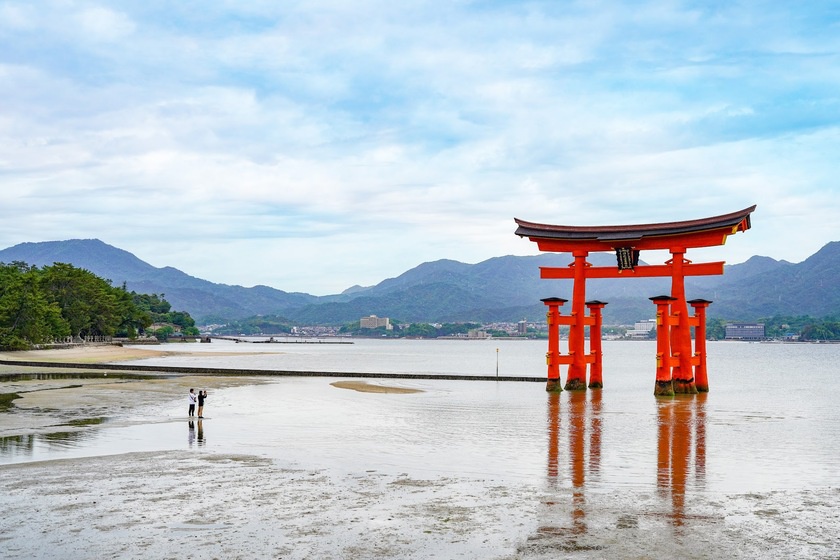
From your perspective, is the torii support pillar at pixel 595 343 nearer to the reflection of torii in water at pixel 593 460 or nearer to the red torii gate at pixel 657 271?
the red torii gate at pixel 657 271

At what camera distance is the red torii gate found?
38.9 m

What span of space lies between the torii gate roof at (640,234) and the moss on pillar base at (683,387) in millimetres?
7612

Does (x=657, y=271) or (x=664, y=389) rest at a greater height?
(x=657, y=271)

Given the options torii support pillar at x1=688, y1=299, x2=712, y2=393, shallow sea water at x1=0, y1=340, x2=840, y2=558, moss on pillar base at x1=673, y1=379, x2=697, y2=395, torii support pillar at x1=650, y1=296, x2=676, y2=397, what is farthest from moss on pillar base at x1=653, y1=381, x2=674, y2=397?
torii support pillar at x1=688, y1=299, x2=712, y2=393

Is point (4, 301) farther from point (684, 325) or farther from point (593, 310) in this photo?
point (684, 325)

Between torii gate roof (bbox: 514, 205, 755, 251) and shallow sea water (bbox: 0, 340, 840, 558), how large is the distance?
814cm

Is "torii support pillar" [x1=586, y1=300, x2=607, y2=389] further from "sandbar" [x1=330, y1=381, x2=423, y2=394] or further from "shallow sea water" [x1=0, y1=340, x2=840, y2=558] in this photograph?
"sandbar" [x1=330, y1=381, x2=423, y2=394]

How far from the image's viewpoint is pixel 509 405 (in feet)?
127

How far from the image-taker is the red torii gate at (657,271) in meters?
38.9

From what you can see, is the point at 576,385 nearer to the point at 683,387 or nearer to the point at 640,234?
the point at 683,387

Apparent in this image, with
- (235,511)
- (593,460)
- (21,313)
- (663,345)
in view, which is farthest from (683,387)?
(21,313)

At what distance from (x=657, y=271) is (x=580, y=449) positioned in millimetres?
20467

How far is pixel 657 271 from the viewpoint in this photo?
4100 centimetres

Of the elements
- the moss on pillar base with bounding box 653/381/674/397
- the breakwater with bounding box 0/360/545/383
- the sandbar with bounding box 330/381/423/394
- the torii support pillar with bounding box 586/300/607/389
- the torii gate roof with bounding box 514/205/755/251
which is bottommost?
the sandbar with bounding box 330/381/423/394
